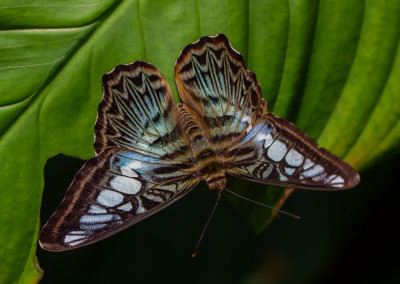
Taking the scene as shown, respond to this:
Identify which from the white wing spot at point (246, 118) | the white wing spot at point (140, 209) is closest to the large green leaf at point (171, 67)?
the white wing spot at point (246, 118)

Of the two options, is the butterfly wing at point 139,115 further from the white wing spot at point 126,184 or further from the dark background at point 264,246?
the dark background at point 264,246

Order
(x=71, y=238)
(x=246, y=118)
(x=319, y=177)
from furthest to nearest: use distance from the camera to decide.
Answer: (x=246, y=118) < (x=319, y=177) < (x=71, y=238)

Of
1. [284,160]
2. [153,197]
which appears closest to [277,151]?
[284,160]

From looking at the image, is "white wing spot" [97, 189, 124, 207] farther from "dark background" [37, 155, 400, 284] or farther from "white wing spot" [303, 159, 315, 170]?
"dark background" [37, 155, 400, 284]

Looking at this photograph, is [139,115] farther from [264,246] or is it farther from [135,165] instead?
[264,246]

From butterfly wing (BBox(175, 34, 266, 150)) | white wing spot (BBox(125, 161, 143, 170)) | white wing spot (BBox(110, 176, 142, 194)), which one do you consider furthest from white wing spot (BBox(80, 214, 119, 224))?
butterfly wing (BBox(175, 34, 266, 150))

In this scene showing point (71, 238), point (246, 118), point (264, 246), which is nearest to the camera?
point (71, 238)

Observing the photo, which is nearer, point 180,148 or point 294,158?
point 294,158
